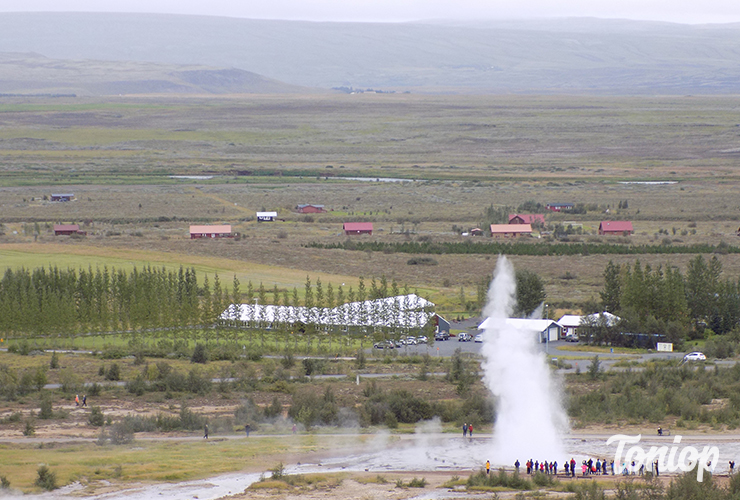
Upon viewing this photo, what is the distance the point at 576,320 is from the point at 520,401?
23.6 m

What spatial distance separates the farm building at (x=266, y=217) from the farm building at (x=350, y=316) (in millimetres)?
57807

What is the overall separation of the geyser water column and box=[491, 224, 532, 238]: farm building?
6160cm

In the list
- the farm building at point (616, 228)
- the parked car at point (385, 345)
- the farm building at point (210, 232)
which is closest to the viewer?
the parked car at point (385, 345)

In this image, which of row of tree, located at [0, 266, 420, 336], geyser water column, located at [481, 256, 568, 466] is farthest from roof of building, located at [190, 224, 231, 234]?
geyser water column, located at [481, 256, 568, 466]

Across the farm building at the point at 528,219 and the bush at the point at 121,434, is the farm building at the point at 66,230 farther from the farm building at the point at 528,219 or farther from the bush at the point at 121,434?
the bush at the point at 121,434

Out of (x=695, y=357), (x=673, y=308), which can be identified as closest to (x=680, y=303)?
(x=673, y=308)

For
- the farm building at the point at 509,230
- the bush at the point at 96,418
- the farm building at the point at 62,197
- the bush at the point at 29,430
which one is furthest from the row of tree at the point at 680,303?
the farm building at the point at 62,197

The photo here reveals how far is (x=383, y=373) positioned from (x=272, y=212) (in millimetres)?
73786

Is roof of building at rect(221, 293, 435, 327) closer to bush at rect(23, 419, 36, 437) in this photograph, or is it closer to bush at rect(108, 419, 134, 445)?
bush at rect(108, 419, 134, 445)

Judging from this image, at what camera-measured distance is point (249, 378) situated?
50.2 metres

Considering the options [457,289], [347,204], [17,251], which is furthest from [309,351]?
[347,204]

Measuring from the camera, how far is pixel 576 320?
62.5 meters

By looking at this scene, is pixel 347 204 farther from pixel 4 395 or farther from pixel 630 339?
pixel 4 395

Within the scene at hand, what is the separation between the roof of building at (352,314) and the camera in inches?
2377
